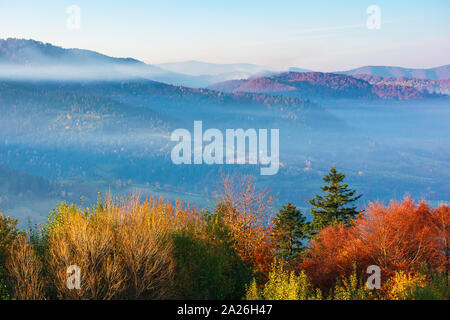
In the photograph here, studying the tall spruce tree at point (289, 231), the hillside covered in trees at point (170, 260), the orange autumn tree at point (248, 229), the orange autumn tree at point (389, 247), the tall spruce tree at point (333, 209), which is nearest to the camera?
the hillside covered in trees at point (170, 260)

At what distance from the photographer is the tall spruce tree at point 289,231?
201 ft

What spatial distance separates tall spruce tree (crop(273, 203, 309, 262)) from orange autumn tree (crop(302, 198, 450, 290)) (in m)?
15.8

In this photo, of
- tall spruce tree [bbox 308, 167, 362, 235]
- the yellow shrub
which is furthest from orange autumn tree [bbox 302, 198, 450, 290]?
tall spruce tree [bbox 308, 167, 362, 235]

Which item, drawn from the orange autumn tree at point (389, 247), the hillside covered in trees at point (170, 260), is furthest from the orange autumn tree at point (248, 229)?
the orange autumn tree at point (389, 247)

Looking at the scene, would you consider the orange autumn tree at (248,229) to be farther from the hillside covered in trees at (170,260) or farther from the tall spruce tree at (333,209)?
the tall spruce tree at (333,209)

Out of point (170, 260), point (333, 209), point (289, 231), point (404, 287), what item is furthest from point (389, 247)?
point (333, 209)

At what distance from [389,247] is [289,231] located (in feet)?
104

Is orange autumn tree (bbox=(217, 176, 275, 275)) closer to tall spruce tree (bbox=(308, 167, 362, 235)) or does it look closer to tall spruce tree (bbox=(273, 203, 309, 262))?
tall spruce tree (bbox=(273, 203, 309, 262))

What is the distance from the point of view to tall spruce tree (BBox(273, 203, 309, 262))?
61.2m

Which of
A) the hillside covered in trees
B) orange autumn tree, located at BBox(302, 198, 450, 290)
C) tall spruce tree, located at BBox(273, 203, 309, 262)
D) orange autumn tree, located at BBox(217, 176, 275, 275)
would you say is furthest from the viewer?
tall spruce tree, located at BBox(273, 203, 309, 262)

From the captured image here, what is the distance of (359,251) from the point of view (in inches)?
1399

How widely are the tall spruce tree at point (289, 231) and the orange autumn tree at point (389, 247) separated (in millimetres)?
15813

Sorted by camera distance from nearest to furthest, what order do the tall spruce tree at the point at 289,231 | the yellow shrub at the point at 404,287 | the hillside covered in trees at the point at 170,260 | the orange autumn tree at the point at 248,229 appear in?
1. the hillside covered in trees at the point at 170,260
2. the yellow shrub at the point at 404,287
3. the orange autumn tree at the point at 248,229
4. the tall spruce tree at the point at 289,231
